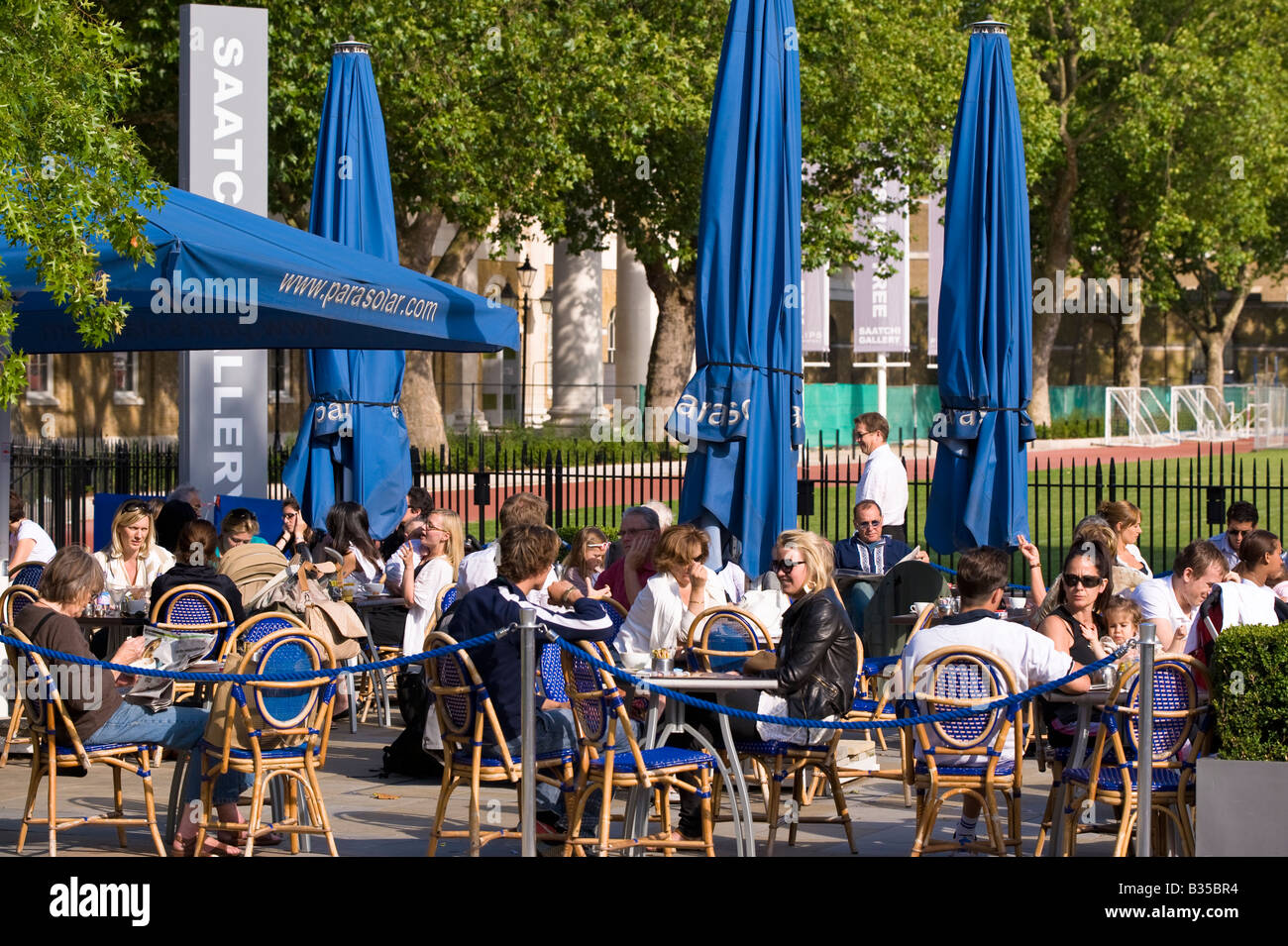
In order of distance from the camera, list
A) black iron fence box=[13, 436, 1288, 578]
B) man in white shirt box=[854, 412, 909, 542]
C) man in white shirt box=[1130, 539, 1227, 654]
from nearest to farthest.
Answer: man in white shirt box=[1130, 539, 1227, 654] → man in white shirt box=[854, 412, 909, 542] → black iron fence box=[13, 436, 1288, 578]

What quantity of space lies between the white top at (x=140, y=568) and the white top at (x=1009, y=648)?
215 inches

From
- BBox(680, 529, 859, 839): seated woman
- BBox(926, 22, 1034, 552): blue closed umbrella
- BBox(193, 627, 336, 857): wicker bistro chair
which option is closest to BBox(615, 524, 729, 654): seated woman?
BBox(680, 529, 859, 839): seated woman

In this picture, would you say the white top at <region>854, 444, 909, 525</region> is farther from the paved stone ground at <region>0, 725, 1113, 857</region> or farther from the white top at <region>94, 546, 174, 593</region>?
the white top at <region>94, 546, 174, 593</region>

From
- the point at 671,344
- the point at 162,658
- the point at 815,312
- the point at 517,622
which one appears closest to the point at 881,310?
the point at 815,312

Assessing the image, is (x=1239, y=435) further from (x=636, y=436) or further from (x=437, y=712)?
(x=437, y=712)

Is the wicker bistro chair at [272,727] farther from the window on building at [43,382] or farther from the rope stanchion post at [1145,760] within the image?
the window on building at [43,382]

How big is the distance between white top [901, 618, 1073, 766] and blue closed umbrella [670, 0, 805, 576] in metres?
2.73

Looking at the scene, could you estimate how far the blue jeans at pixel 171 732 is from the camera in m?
7.66

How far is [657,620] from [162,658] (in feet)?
7.80

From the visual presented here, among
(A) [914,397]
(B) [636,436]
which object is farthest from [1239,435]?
(B) [636,436]

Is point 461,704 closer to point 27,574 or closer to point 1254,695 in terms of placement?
point 1254,695

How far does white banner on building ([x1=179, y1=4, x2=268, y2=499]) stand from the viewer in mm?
13695

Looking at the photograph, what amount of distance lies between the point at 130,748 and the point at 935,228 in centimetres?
3447
